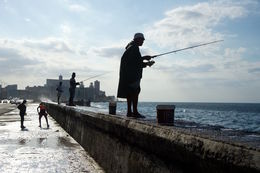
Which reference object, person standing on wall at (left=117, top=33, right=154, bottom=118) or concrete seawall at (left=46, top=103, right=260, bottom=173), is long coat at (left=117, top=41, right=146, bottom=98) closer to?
person standing on wall at (left=117, top=33, right=154, bottom=118)

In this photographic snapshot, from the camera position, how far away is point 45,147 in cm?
1108

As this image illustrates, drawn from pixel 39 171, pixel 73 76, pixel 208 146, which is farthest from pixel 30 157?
pixel 73 76

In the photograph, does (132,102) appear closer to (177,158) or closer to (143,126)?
(143,126)

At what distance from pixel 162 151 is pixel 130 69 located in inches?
131

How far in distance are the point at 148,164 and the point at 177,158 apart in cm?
92

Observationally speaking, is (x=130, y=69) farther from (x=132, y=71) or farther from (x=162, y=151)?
(x=162, y=151)

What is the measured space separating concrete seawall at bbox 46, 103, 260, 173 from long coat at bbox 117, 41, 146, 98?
2.31 ft

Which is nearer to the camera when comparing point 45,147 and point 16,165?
point 16,165

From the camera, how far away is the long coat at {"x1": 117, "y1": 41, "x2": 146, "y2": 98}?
695 cm

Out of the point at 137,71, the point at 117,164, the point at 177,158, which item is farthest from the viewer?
the point at 137,71

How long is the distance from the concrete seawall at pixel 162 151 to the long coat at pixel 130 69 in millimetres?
704

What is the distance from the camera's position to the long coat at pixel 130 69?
6949 millimetres

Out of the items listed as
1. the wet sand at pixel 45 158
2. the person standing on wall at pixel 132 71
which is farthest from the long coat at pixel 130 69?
the wet sand at pixel 45 158

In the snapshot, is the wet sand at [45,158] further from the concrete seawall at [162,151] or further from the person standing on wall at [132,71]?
the person standing on wall at [132,71]
